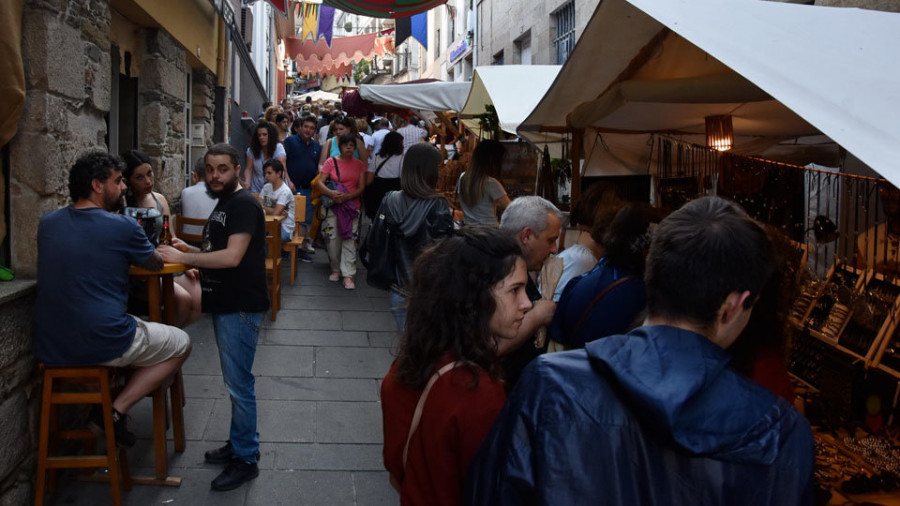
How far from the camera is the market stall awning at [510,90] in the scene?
664 cm

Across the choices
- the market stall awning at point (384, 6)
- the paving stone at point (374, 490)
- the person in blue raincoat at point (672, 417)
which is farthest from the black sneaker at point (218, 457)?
the market stall awning at point (384, 6)

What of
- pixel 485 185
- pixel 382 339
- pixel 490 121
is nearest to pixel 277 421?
pixel 382 339

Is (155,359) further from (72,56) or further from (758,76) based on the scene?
(758,76)

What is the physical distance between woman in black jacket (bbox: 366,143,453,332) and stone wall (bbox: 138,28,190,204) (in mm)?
2650

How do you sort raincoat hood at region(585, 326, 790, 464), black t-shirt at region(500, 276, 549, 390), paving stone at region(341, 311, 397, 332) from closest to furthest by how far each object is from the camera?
raincoat hood at region(585, 326, 790, 464) → black t-shirt at region(500, 276, 549, 390) → paving stone at region(341, 311, 397, 332)

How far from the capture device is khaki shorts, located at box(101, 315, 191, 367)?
3.38 m

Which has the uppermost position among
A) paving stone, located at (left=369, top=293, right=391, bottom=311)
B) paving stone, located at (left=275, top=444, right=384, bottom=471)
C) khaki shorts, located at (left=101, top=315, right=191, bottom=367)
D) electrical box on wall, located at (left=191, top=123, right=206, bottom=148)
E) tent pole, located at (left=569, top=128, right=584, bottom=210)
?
electrical box on wall, located at (left=191, top=123, right=206, bottom=148)

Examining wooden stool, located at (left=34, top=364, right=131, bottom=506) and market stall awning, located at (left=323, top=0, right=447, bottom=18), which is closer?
wooden stool, located at (left=34, top=364, right=131, bottom=506)

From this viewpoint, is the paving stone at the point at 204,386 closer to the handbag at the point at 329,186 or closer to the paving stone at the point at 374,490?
the paving stone at the point at 374,490

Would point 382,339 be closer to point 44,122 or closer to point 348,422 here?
point 348,422

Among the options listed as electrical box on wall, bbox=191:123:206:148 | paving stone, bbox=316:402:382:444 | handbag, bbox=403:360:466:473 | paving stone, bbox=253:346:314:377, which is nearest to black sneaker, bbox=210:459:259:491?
paving stone, bbox=316:402:382:444

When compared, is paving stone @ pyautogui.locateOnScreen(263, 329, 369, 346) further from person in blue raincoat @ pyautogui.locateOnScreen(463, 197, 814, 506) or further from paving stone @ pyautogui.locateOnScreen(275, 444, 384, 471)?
person in blue raincoat @ pyautogui.locateOnScreen(463, 197, 814, 506)

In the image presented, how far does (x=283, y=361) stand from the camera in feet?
18.5

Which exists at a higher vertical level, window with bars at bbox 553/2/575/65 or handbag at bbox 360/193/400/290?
window with bars at bbox 553/2/575/65
